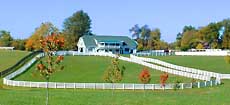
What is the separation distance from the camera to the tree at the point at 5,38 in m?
167

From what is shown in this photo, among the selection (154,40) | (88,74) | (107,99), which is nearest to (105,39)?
(154,40)

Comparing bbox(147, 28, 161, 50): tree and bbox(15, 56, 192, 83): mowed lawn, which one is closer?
bbox(15, 56, 192, 83): mowed lawn

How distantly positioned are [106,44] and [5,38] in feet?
149

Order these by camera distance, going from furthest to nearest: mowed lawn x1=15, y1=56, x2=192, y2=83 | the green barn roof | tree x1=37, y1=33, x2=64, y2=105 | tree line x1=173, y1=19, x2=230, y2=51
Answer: tree line x1=173, y1=19, x2=230, y2=51, the green barn roof, mowed lawn x1=15, y1=56, x2=192, y2=83, tree x1=37, y1=33, x2=64, y2=105

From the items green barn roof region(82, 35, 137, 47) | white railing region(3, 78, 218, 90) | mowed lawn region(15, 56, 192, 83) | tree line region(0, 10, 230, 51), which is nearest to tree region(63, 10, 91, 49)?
tree line region(0, 10, 230, 51)

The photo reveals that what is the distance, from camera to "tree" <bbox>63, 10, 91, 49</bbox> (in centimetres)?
17371

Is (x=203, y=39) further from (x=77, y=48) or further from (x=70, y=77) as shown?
(x=70, y=77)

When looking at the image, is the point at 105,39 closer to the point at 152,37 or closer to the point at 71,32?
the point at 71,32

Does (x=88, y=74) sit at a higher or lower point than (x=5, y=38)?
lower

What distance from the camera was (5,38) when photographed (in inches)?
6668

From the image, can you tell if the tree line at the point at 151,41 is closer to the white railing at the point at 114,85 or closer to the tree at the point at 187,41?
the tree at the point at 187,41

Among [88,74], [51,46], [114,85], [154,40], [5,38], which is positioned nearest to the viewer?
[51,46]

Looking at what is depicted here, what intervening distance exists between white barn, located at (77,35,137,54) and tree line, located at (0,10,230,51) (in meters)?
6.18

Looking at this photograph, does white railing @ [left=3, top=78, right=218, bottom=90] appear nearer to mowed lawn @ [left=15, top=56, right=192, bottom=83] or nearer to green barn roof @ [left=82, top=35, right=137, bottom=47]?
mowed lawn @ [left=15, top=56, right=192, bottom=83]
